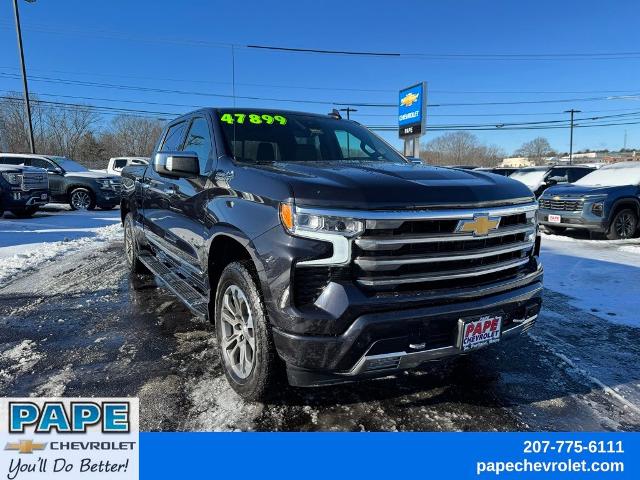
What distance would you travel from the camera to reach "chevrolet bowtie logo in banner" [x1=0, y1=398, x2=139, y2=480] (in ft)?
7.12

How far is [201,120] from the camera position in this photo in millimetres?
3912

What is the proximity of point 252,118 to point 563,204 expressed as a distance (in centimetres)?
870

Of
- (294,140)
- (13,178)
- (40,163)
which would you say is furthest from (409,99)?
(294,140)

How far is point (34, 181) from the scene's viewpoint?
41.0ft

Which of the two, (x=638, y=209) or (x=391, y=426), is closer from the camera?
(x=391, y=426)

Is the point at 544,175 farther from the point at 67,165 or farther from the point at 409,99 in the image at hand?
the point at 67,165

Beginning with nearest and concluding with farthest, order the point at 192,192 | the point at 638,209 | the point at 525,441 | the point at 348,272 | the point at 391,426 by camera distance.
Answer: the point at 348,272 < the point at 525,441 < the point at 391,426 < the point at 192,192 < the point at 638,209

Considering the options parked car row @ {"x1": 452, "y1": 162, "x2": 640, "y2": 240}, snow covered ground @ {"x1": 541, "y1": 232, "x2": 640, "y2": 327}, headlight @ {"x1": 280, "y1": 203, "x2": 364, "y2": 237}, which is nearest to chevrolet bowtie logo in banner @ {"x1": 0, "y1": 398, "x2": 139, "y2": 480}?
headlight @ {"x1": 280, "y1": 203, "x2": 364, "y2": 237}

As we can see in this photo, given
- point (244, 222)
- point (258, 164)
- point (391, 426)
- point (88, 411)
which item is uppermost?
point (258, 164)

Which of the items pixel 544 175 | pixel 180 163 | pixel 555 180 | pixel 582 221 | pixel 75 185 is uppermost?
pixel 180 163

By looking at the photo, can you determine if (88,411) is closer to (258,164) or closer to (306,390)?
(306,390)

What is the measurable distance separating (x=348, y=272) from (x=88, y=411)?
1.56 metres

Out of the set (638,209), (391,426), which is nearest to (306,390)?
(391,426)

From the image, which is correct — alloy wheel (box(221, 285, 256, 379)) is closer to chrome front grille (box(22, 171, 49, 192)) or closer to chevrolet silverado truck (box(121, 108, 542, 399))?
chevrolet silverado truck (box(121, 108, 542, 399))
